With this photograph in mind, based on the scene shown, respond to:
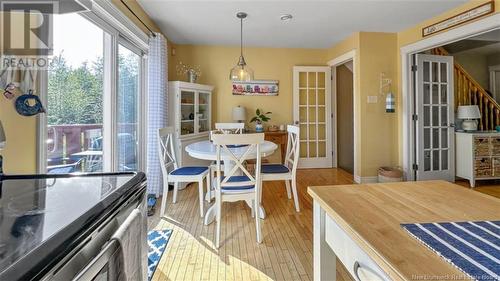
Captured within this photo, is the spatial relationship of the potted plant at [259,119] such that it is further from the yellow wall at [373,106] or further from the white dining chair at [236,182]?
the white dining chair at [236,182]

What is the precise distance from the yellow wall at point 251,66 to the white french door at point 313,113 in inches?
6.5

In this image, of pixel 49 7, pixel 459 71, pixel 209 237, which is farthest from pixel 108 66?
pixel 459 71

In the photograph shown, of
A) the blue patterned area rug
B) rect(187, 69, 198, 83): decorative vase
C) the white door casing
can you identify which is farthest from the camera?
the white door casing

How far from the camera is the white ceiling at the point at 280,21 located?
3.02 metres

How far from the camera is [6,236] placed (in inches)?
22.2

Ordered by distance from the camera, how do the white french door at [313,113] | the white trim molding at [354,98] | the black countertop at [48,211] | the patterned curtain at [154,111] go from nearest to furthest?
1. the black countertop at [48,211]
2. the patterned curtain at [154,111]
3. the white trim molding at [354,98]
4. the white french door at [313,113]

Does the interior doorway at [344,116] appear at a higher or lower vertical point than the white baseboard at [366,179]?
higher

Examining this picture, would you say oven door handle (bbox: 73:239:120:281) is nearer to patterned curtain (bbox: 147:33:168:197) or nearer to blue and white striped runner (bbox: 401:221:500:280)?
blue and white striped runner (bbox: 401:221:500:280)

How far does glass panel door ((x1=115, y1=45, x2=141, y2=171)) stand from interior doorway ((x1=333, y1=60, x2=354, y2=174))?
3730 millimetres

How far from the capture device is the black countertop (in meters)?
0.48

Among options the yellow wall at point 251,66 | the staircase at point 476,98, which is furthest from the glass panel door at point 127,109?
the staircase at point 476,98

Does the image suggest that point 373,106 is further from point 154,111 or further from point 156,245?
point 156,245

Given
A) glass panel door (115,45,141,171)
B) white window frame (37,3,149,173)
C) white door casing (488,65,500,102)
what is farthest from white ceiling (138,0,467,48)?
white door casing (488,65,500,102)

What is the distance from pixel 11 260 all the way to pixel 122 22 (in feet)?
8.58
